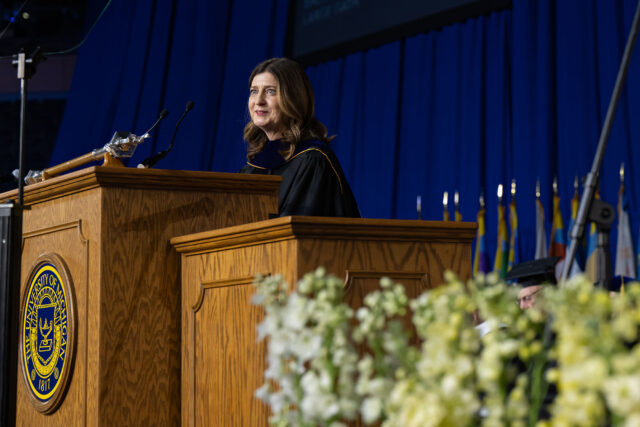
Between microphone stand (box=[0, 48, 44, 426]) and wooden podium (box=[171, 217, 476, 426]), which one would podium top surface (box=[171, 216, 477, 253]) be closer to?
wooden podium (box=[171, 217, 476, 426])

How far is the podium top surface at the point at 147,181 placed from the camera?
7.51 ft

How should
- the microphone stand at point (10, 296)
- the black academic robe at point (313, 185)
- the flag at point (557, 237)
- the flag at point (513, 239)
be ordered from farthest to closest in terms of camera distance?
the flag at point (513, 239) < the flag at point (557, 237) < the black academic robe at point (313, 185) < the microphone stand at point (10, 296)

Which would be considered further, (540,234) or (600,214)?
(540,234)

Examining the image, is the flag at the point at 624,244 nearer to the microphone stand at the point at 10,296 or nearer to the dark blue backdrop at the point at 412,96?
→ the dark blue backdrop at the point at 412,96

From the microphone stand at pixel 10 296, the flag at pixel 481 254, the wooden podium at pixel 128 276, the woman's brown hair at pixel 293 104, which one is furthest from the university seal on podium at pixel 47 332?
the flag at pixel 481 254

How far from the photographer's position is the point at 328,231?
6.61 feet

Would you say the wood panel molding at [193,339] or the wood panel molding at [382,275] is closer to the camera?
the wood panel molding at [382,275]

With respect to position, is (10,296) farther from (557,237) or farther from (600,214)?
(557,237)

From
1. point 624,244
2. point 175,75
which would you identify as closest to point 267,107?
point 624,244

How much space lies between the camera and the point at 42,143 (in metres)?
9.73

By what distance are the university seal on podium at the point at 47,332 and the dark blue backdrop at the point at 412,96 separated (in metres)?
3.93

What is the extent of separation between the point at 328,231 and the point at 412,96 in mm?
5280

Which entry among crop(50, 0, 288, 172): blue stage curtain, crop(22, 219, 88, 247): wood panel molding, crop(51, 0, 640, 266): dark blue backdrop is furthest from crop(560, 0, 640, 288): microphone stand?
crop(50, 0, 288, 172): blue stage curtain

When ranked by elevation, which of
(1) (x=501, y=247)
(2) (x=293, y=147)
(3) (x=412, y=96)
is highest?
(3) (x=412, y=96)
